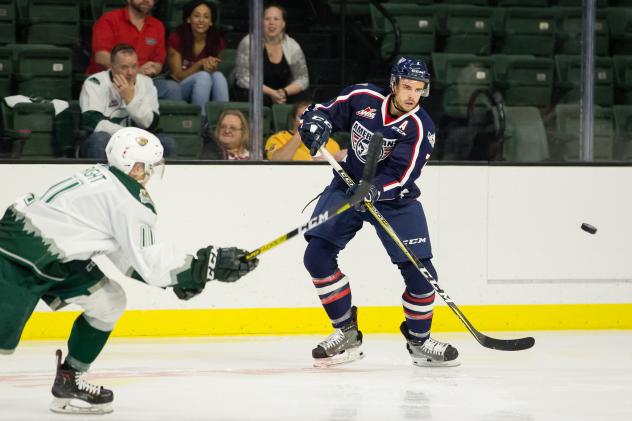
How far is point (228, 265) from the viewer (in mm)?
3578

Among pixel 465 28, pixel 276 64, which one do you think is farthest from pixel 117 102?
pixel 465 28

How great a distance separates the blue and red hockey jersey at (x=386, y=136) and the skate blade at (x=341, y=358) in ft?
2.10

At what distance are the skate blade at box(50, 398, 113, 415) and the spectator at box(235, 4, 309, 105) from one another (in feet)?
7.51

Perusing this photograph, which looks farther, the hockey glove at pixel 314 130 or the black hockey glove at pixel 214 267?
the hockey glove at pixel 314 130

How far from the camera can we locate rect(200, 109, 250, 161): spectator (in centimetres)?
578

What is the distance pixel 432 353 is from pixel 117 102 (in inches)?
74.4

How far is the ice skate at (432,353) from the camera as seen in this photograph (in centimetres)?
Result: 495

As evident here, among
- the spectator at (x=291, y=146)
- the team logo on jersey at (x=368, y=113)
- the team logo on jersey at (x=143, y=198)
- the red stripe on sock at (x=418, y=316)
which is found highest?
the team logo on jersey at (x=368, y=113)

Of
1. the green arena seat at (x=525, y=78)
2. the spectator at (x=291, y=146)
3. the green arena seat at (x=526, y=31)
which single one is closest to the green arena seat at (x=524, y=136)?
the green arena seat at (x=525, y=78)

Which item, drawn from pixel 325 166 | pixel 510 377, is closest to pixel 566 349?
pixel 510 377

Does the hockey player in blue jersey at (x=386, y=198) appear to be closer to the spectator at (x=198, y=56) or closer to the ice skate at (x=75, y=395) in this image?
the spectator at (x=198, y=56)

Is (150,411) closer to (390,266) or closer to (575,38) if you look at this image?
(390,266)

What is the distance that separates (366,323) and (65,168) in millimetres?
1554

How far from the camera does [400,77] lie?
4723mm
